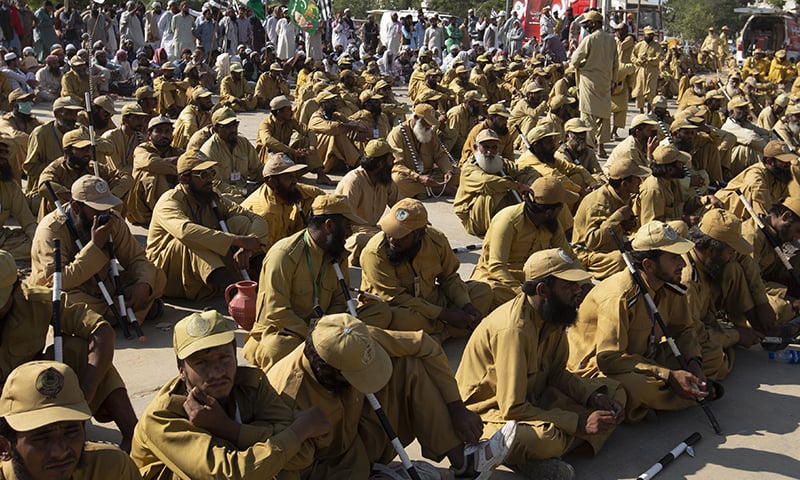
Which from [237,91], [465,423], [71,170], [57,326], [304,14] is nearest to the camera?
[465,423]

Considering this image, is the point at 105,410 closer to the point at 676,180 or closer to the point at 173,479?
the point at 173,479

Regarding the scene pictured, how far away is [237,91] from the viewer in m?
17.2

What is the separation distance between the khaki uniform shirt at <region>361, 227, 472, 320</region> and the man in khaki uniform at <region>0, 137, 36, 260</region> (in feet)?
11.2

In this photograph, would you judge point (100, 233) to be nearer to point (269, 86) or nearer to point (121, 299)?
point (121, 299)

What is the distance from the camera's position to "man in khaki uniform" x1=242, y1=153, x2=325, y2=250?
6750 mm

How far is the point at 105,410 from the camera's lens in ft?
14.4

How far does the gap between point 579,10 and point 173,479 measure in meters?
30.2

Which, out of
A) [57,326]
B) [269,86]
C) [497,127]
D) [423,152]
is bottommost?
[269,86]

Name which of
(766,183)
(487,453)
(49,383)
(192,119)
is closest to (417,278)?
(487,453)

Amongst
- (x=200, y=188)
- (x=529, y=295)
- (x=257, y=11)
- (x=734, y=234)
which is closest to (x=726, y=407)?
(x=734, y=234)

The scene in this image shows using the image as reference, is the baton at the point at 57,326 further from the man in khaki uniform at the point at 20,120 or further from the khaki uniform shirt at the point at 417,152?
the man in khaki uniform at the point at 20,120

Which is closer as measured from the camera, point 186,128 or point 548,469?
point 548,469

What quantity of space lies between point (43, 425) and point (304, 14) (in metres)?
19.0

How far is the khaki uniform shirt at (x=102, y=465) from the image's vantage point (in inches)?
119
